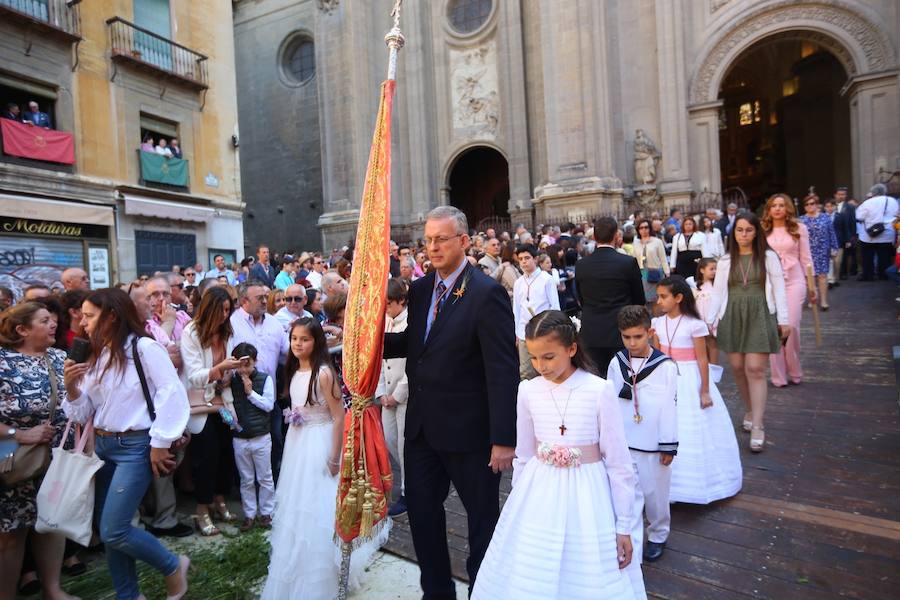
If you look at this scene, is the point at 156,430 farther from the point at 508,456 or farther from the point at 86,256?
the point at 86,256

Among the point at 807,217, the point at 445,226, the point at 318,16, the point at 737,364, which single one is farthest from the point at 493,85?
the point at 445,226

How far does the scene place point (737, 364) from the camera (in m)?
5.32

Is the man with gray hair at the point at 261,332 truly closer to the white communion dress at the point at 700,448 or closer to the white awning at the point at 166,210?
the white communion dress at the point at 700,448

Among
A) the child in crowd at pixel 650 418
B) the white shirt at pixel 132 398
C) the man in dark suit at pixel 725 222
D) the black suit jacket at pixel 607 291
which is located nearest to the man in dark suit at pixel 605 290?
the black suit jacket at pixel 607 291

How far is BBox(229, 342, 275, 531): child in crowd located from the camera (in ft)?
14.8

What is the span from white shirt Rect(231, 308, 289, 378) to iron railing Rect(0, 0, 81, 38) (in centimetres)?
1217

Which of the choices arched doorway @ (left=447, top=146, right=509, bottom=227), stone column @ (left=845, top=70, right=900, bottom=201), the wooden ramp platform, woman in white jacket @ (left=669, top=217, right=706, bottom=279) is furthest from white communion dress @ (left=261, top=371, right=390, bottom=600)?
arched doorway @ (left=447, top=146, right=509, bottom=227)

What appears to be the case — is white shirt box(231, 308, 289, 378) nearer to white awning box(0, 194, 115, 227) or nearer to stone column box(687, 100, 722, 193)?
white awning box(0, 194, 115, 227)

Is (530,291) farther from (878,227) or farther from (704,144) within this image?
(704,144)

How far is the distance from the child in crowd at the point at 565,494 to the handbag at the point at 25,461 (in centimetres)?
274

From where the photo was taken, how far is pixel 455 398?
2768 mm

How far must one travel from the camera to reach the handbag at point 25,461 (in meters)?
3.23

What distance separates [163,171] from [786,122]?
89.7 ft

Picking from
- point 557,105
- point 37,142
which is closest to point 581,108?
point 557,105
